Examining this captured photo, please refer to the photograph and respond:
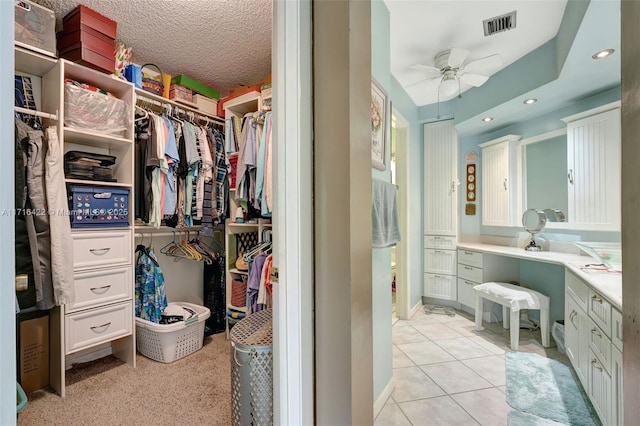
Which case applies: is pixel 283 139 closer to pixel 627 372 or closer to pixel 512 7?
pixel 627 372

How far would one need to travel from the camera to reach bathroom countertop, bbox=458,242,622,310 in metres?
1.52

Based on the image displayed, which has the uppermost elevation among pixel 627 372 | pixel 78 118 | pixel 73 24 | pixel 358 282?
pixel 73 24

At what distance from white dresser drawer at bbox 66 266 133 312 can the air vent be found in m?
3.21

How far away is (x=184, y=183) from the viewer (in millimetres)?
2533

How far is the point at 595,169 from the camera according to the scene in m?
2.48

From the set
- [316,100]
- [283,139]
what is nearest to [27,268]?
[283,139]

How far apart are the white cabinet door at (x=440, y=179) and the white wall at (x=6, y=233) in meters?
3.86

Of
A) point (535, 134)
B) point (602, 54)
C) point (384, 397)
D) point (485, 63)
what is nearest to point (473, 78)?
point (485, 63)

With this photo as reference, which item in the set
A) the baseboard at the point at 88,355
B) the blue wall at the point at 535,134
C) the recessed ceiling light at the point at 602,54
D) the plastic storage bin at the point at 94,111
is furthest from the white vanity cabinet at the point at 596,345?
the baseboard at the point at 88,355

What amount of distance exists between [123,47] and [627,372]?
3.14 meters

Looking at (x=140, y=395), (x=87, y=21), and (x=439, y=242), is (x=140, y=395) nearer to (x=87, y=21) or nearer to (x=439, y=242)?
(x=87, y=21)

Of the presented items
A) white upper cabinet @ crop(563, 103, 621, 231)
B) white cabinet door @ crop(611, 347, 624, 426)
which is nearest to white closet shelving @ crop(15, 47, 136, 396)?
white cabinet door @ crop(611, 347, 624, 426)

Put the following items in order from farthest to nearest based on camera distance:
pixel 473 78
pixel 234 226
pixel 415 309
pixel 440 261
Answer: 1. pixel 440 261
2. pixel 415 309
3. pixel 234 226
4. pixel 473 78

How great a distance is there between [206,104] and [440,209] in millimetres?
2921
